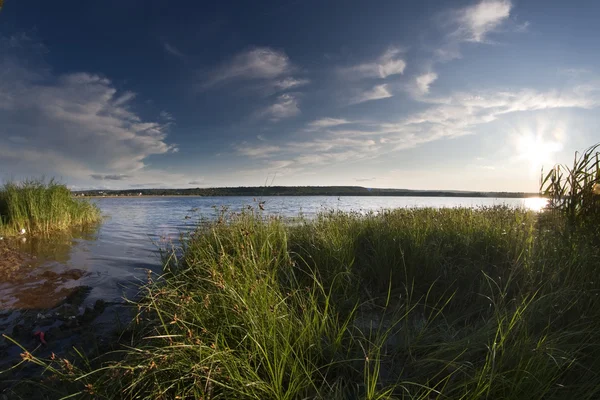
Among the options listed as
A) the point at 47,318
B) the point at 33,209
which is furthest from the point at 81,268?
the point at 33,209

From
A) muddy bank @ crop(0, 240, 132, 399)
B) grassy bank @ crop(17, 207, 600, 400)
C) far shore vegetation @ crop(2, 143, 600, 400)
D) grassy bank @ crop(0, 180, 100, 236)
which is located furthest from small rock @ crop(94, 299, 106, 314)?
grassy bank @ crop(0, 180, 100, 236)

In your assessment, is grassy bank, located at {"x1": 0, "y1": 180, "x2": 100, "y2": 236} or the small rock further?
grassy bank, located at {"x1": 0, "y1": 180, "x2": 100, "y2": 236}

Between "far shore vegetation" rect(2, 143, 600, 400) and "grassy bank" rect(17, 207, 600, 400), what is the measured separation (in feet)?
0.07

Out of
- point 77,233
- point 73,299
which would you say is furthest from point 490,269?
point 77,233

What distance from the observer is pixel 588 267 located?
12.5ft

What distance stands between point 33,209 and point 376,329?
1680 cm

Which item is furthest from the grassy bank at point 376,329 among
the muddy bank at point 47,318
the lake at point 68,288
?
the lake at point 68,288

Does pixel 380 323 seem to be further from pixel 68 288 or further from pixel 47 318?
pixel 68 288

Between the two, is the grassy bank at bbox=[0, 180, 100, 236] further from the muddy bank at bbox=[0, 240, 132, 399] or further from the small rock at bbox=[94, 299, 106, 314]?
the small rock at bbox=[94, 299, 106, 314]

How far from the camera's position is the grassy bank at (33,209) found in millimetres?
13336

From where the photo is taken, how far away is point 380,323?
2637 millimetres

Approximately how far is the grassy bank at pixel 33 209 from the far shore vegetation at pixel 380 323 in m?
11.9

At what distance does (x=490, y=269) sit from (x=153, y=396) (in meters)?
4.89

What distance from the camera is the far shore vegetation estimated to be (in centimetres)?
219
